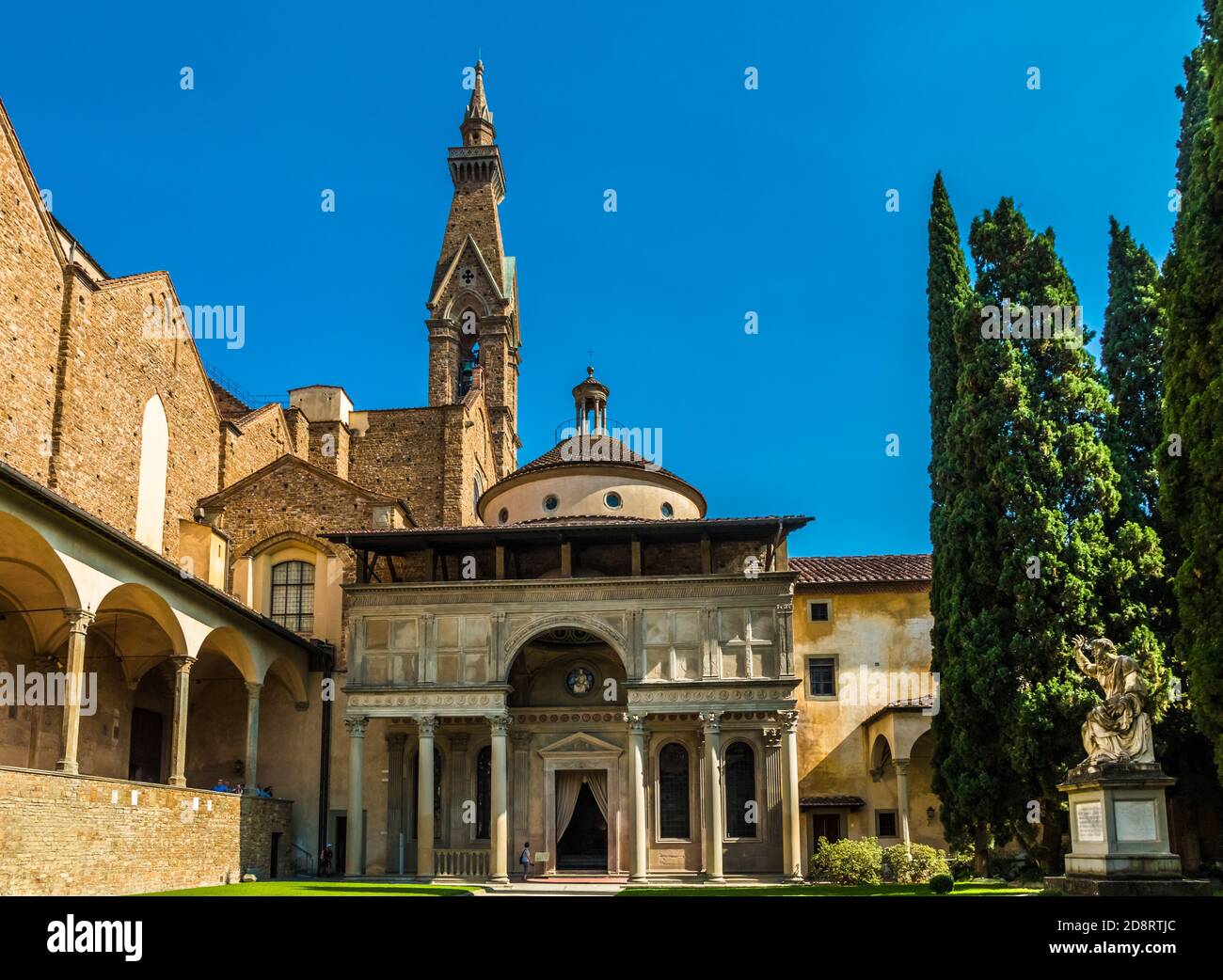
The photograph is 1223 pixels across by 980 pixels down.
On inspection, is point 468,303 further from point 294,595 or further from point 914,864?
point 914,864

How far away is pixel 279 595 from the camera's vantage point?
31953 mm

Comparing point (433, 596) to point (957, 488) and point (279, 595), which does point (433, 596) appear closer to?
point (279, 595)

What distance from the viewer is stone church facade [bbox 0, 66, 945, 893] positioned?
24422 mm

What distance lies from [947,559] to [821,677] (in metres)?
8.35

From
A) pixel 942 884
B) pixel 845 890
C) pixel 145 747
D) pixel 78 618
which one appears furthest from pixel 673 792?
pixel 78 618

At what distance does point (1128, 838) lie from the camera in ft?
47.9

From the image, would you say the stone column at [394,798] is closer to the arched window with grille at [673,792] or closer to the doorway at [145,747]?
the doorway at [145,747]

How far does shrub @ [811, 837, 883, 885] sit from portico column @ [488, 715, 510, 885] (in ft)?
23.0

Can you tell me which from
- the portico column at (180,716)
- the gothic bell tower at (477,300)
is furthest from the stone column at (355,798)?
the gothic bell tower at (477,300)

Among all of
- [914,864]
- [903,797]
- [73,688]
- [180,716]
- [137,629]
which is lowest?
[914,864]

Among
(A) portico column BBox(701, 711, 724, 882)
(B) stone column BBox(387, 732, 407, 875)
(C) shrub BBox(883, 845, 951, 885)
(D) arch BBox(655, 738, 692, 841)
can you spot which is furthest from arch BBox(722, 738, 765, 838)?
(B) stone column BBox(387, 732, 407, 875)

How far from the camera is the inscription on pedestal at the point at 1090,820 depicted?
14.9m
